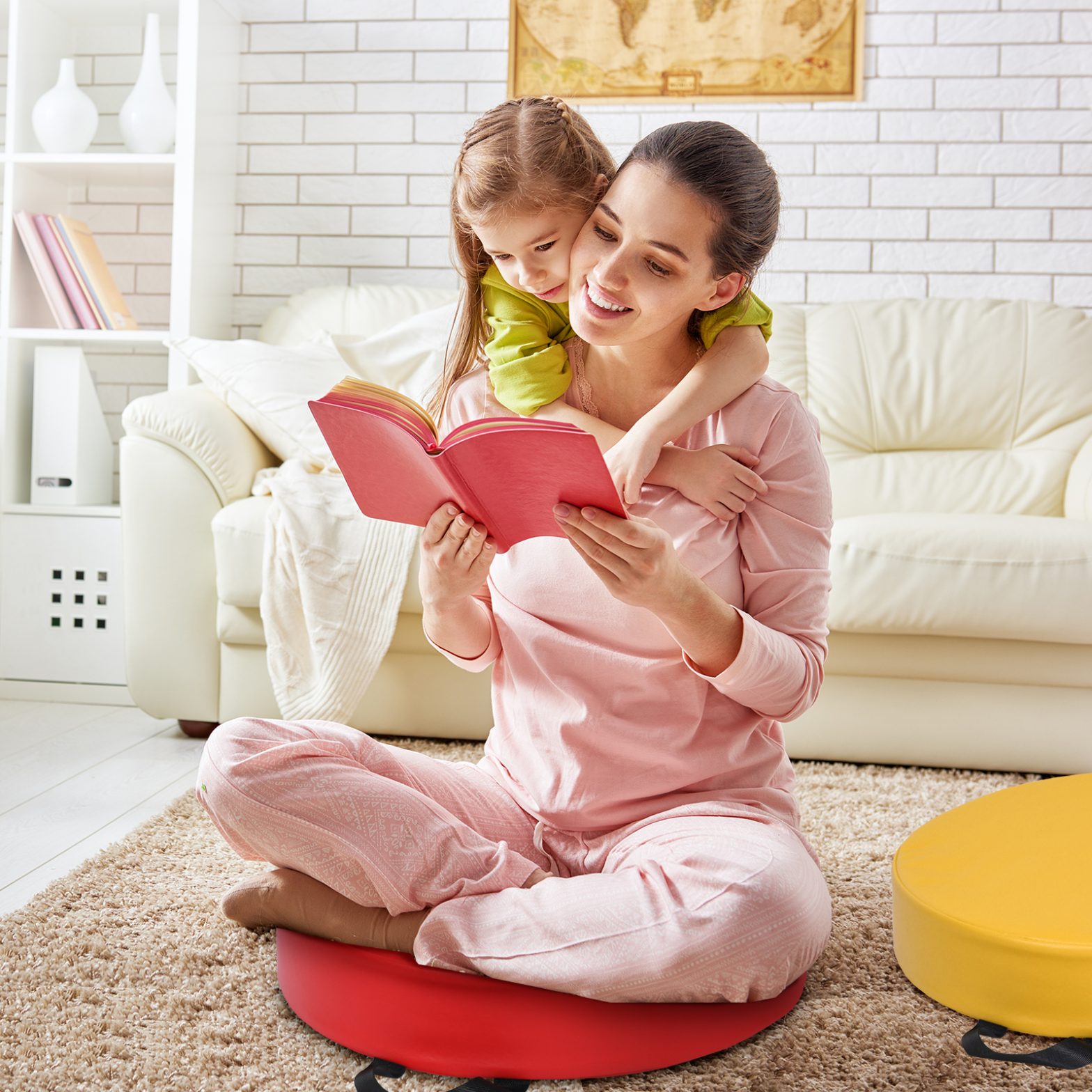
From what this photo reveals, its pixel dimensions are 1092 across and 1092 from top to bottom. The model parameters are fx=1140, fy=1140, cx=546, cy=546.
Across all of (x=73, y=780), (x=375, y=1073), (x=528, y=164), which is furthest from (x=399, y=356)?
(x=375, y=1073)

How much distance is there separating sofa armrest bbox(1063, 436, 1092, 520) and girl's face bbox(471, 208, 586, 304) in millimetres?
1717

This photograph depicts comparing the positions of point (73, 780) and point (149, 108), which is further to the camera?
point (149, 108)

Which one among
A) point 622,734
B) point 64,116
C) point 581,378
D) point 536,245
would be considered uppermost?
point 64,116

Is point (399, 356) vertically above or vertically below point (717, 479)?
above

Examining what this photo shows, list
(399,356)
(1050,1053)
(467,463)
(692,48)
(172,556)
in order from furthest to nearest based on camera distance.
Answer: (692,48)
(399,356)
(172,556)
(1050,1053)
(467,463)

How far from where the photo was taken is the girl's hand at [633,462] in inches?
44.6

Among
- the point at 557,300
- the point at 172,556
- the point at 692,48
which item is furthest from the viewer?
the point at 692,48

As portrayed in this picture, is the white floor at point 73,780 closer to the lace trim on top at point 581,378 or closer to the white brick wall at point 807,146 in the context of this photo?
the lace trim on top at point 581,378

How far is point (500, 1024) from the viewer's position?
1.05m

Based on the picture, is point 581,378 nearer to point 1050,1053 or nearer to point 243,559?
point 1050,1053

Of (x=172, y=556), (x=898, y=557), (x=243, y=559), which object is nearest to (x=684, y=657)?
(x=898, y=557)

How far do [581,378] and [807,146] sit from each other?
2.16 m

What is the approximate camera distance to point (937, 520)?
2.17 metres

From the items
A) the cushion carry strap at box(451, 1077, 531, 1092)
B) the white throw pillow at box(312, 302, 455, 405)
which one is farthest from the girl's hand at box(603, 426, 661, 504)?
the white throw pillow at box(312, 302, 455, 405)
